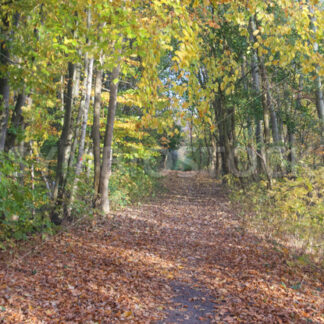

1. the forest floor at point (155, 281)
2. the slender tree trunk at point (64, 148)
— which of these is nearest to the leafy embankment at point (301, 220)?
the forest floor at point (155, 281)

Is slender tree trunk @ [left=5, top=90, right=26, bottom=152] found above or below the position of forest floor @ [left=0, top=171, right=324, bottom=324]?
above

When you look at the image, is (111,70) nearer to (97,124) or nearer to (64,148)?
(64,148)

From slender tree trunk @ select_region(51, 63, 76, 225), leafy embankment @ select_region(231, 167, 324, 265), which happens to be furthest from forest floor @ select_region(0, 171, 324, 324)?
slender tree trunk @ select_region(51, 63, 76, 225)

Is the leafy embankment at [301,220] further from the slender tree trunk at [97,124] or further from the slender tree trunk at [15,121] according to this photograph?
the slender tree trunk at [15,121]

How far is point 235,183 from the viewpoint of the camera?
740 inches

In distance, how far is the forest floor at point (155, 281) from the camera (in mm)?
4613

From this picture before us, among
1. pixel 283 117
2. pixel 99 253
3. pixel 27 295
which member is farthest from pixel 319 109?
pixel 27 295

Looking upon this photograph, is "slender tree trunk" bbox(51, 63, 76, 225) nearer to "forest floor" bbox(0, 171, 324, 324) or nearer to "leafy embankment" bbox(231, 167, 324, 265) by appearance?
"forest floor" bbox(0, 171, 324, 324)

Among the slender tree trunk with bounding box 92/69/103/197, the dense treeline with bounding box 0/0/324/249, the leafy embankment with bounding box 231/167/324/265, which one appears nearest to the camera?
the dense treeline with bounding box 0/0/324/249

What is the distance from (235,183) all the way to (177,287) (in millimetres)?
13611

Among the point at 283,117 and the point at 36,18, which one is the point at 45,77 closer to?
the point at 36,18

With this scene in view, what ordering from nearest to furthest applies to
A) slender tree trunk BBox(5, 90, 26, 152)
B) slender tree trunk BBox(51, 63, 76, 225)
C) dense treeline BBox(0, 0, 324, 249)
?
dense treeline BBox(0, 0, 324, 249) → slender tree trunk BBox(5, 90, 26, 152) → slender tree trunk BBox(51, 63, 76, 225)

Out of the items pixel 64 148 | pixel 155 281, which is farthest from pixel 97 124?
pixel 155 281

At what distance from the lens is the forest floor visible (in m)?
4.61
